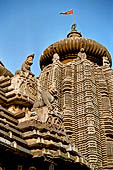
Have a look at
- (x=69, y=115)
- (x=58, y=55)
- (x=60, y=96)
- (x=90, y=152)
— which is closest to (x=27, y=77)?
(x=90, y=152)

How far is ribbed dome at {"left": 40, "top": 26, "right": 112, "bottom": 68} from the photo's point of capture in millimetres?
36594

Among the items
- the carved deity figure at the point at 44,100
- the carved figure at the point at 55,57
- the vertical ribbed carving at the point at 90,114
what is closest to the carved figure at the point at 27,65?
the carved deity figure at the point at 44,100

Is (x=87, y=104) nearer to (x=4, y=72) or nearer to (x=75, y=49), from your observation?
(x=75, y=49)

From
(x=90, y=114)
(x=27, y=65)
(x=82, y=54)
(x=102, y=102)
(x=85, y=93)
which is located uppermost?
(x=82, y=54)

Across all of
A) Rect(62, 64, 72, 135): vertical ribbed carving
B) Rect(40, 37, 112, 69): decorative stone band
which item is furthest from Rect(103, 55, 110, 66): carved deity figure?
Rect(62, 64, 72, 135): vertical ribbed carving

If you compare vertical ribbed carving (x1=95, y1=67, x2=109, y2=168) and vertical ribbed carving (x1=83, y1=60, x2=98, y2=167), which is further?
vertical ribbed carving (x1=95, y1=67, x2=109, y2=168)

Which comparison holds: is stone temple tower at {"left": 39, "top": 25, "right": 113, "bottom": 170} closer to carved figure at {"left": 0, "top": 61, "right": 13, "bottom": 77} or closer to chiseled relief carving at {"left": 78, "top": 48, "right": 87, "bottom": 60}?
chiseled relief carving at {"left": 78, "top": 48, "right": 87, "bottom": 60}

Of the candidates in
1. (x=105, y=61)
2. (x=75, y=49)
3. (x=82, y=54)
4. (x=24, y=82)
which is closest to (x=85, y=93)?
(x=82, y=54)

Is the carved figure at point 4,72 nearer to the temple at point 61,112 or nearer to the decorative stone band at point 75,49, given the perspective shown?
the temple at point 61,112

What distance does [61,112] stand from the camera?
36.4ft

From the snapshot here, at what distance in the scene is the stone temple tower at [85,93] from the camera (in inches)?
942

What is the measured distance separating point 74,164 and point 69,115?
A: 17504 millimetres

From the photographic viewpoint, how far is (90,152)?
882 inches

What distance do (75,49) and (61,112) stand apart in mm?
26396
